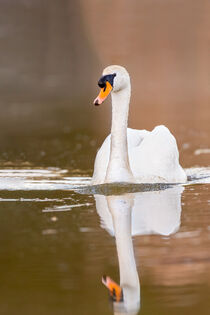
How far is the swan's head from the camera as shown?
33.8ft

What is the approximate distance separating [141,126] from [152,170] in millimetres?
8456

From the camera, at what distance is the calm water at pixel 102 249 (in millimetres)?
6371

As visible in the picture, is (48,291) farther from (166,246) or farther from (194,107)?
(194,107)

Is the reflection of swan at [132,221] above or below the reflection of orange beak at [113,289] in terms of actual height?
below

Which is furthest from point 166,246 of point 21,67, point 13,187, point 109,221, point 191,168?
point 21,67

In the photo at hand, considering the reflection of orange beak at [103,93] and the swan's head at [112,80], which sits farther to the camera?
the swan's head at [112,80]

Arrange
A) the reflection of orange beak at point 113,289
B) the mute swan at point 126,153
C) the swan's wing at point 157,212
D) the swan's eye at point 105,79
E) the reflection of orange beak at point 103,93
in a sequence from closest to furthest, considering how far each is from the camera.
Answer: the reflection of orange beak at point 113,289
the swan's wing at point 157,212
the reflection of orange beak at point 103,93
the swan's eye at point 105,79
the mute swan at point 126,153

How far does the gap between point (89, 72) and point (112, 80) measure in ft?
107

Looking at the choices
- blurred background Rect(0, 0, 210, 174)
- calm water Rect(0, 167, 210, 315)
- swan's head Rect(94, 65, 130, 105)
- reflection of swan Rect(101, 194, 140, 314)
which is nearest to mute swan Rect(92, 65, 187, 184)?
swan's head Rect(94, 65, 130, 105)

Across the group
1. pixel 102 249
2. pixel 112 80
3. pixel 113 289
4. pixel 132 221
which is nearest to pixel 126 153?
pixel 112 80

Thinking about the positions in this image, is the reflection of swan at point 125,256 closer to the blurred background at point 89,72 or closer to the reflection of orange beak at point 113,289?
the reflection of orange beak at point 113,289

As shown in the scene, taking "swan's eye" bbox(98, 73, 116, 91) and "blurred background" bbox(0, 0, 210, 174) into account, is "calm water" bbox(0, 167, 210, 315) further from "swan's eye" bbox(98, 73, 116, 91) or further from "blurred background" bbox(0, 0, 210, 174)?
"blurred background" bbox(0, 0, 210, 174)

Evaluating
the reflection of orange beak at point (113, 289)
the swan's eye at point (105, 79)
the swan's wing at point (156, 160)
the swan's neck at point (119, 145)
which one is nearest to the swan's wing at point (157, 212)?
the swan's wing at point (156, 160)

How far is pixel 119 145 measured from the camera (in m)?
10.7
